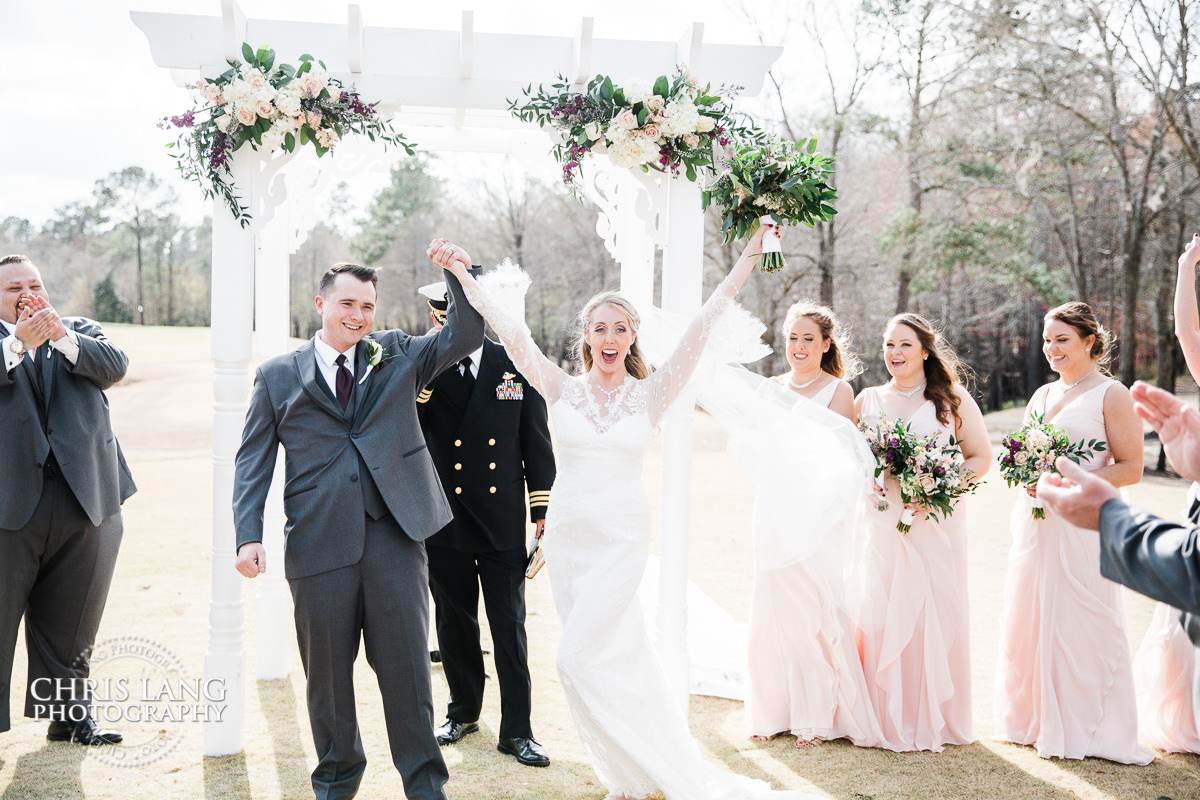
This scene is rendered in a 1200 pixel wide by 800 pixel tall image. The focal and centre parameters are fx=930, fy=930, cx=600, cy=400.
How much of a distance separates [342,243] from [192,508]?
3598 centimetres

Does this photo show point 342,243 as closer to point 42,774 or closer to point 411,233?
point 411,233

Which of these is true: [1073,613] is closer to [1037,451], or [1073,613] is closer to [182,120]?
[1037,451]

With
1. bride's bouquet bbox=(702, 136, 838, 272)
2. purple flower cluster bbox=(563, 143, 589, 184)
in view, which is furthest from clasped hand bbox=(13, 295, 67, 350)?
bride's bouquet bbox=(702, 136, 838, 272)

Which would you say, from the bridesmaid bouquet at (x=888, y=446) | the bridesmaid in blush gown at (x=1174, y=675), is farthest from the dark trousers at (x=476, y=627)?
the bridesmaid in blush gown at (x=1174, y=675)

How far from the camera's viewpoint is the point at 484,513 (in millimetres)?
4773

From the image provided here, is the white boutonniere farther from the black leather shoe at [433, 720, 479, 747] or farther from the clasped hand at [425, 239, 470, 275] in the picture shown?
the black leather shoe at [433, 720, 479, 747]

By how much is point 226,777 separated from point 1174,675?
187 inches

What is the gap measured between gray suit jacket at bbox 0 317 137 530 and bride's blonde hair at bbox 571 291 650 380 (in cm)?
226

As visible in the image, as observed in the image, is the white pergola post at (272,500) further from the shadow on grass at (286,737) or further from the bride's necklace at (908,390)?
the bride's necklace at (908,390)

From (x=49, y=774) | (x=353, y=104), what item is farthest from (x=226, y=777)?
(x=353, y=104)

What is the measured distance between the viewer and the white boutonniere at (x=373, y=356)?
3795mm

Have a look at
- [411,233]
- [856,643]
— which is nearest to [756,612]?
[856,643]

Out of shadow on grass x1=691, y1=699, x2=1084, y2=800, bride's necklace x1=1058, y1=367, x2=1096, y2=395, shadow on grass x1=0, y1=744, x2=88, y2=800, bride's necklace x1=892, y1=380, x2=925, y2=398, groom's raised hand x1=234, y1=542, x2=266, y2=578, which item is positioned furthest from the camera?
bride's necklace x1=892, y1=380, x2=925, y2=398

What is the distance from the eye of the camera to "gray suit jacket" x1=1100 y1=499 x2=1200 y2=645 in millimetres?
2145
